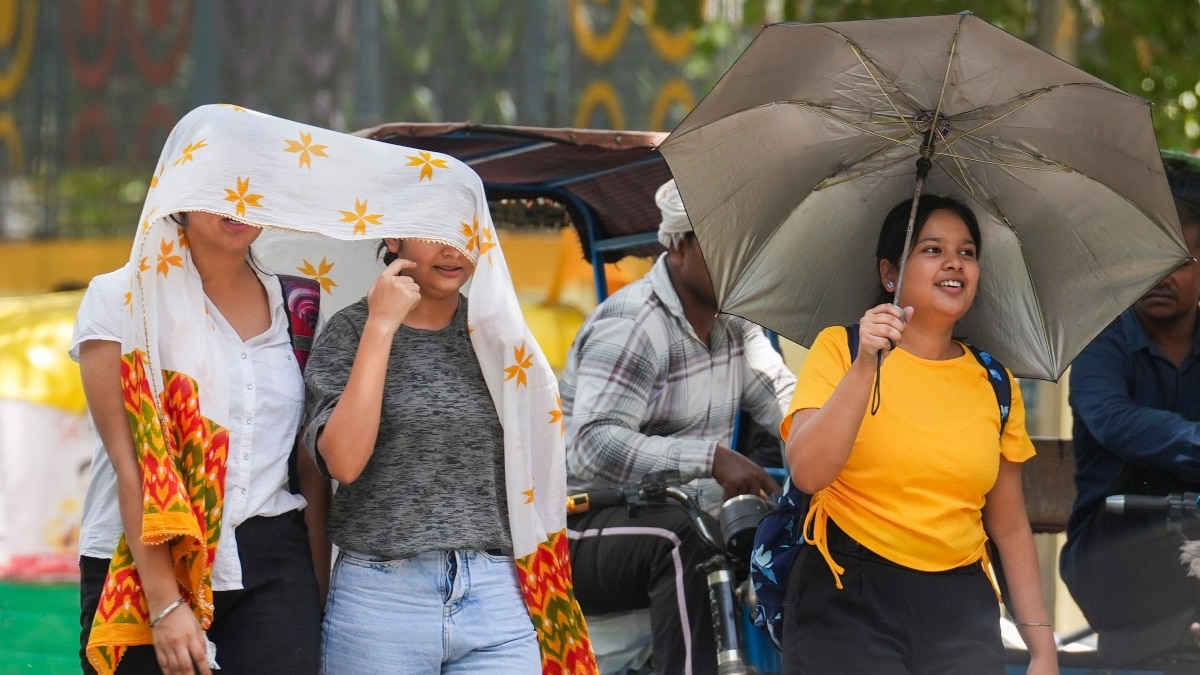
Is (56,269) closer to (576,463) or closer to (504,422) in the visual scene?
(576,463)

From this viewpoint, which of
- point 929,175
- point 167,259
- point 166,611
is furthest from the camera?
point 929,175

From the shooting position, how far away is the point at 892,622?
3.43 metres

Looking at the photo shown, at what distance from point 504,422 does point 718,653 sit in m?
0.99

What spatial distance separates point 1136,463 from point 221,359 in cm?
262

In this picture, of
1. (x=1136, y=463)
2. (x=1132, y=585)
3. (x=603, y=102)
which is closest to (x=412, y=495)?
(x=1136, y=463)

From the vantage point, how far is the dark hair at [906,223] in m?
3.64

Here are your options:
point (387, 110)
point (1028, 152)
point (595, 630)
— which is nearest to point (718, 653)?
point (595, 630)

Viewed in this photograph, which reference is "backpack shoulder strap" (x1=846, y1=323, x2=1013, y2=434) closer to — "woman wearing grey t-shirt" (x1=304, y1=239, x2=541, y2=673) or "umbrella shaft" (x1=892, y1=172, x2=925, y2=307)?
"umbrella shaft" (x1=892, y1=172, x2=925, y2=307)

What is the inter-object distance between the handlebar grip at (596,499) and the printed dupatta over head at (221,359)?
651 mm

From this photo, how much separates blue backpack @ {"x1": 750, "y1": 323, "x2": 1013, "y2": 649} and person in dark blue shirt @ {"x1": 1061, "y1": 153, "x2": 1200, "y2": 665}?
0.87 m

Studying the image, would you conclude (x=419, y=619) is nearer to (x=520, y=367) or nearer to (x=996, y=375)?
(x=520, y=367)

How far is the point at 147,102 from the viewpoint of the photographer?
1251cm

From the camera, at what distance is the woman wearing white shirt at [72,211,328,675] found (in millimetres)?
3068

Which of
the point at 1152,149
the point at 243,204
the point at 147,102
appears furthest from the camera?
the point at 147,102
